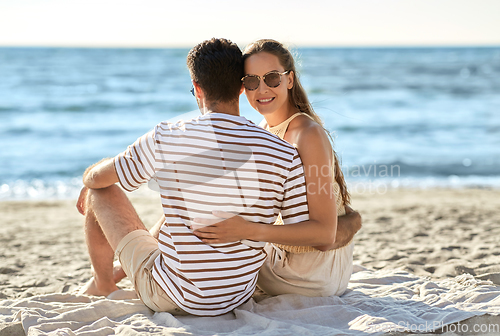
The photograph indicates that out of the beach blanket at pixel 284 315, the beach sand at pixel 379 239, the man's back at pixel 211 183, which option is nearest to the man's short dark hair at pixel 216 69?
the man's back at pixel 211 183

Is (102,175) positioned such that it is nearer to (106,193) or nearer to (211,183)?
(106,193)

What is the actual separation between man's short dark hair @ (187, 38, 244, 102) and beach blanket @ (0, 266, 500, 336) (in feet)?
4.17

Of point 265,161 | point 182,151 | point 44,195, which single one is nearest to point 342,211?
point 265,161

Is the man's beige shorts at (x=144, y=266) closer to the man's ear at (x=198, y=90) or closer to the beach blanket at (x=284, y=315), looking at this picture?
the beach blanket at (x=284, y=315)

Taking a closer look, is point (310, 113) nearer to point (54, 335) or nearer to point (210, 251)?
point (210, 251)

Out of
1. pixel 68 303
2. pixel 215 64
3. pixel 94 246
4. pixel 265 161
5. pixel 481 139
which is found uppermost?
pixel 215 64

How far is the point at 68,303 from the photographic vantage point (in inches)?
118

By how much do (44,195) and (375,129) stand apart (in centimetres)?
1023

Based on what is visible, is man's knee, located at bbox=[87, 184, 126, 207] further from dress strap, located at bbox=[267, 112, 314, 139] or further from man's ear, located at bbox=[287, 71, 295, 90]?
man's ear, located at bbox=[287, 71, 295, 90]

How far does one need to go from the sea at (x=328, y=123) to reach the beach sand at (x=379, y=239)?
1240 mm

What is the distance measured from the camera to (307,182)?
2.52 meters

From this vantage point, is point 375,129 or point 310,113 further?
point 375,129

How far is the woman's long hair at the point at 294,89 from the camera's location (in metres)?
2.81

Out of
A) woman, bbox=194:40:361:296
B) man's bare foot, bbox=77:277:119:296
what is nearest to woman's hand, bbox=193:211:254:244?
woman, bbox=194:40:361:296
